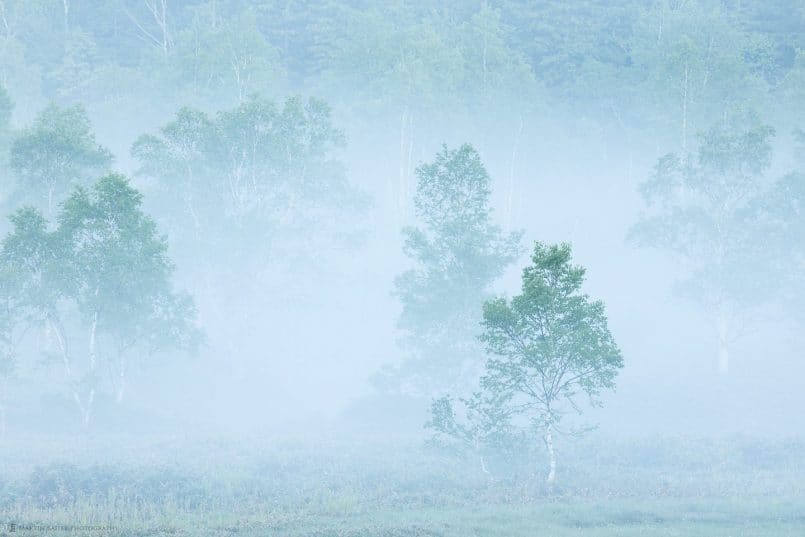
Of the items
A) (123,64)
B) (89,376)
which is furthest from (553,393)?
(123,64)

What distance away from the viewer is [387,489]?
2708 cm

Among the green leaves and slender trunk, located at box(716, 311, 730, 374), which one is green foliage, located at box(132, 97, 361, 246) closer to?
slender trunk, located at box(716, 311, 730, 374)

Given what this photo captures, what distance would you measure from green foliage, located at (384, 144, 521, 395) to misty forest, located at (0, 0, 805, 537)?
0.49 feet

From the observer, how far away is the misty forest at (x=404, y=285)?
27016mm

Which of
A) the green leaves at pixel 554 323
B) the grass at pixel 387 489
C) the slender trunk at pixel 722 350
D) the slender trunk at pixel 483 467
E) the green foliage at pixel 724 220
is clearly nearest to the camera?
the grass at pixel 387 489

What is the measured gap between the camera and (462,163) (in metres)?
42.1

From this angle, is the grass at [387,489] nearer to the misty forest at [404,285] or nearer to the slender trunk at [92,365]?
the misty forest at [404,285]

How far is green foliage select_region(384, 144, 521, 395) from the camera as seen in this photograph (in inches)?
1676

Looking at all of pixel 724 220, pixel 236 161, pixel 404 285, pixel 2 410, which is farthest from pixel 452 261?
pixel 2 410

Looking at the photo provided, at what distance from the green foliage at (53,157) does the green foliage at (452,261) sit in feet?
58.9

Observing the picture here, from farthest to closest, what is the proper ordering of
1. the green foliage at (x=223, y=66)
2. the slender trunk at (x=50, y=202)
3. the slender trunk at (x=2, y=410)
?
1. the green foliage at (x=223, y=66)
2. the slender trunk at (x=50, y=202)
3. the slender trunk at (x=2, y=410)

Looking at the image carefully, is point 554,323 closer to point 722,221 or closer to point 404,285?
point 404,285

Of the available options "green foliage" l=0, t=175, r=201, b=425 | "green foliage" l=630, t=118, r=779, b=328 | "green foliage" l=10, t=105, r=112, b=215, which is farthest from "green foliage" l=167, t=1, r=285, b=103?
"green foliage" l=630, t=118, r=779, b=328

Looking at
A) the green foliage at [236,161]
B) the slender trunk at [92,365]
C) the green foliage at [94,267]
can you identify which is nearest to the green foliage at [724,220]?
the green foliage at [236,161]
